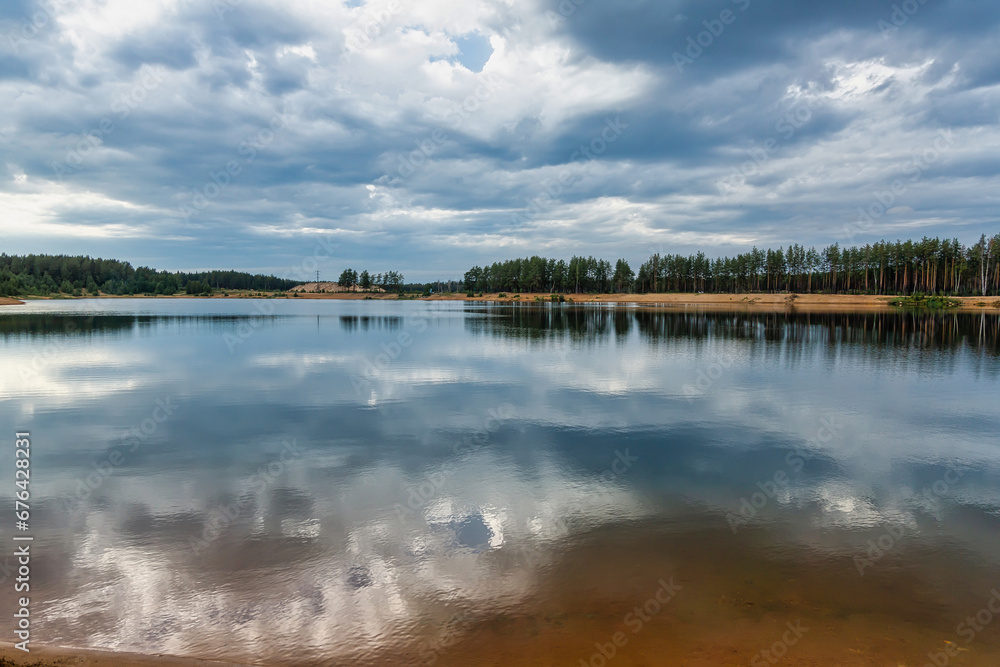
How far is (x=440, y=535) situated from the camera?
773 centimetres

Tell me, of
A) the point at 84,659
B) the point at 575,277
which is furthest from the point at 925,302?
the point at 84,659

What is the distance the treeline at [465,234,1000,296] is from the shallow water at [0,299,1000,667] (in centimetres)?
13514

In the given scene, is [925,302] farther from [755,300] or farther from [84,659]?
[84,659]

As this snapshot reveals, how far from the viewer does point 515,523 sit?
815 centimetres

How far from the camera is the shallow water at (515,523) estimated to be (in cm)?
554

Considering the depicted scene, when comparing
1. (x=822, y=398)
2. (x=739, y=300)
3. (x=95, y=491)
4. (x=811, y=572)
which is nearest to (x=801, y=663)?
(x=811, y=572)

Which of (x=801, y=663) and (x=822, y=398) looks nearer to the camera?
(x=801, y=663)

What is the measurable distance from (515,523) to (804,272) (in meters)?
172

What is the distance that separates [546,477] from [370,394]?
1008 cm

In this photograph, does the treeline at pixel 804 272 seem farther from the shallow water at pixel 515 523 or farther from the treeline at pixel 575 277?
the shallow water at pixel 515 523

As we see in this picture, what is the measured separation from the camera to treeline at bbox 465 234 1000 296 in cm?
12150

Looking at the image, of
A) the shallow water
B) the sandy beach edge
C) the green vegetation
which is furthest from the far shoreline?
the sandy beach edge

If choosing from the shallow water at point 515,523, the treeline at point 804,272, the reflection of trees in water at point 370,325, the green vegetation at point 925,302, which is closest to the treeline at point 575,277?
the treeline at point 804,272

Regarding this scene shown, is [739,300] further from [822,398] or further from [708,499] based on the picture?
[708,499]
